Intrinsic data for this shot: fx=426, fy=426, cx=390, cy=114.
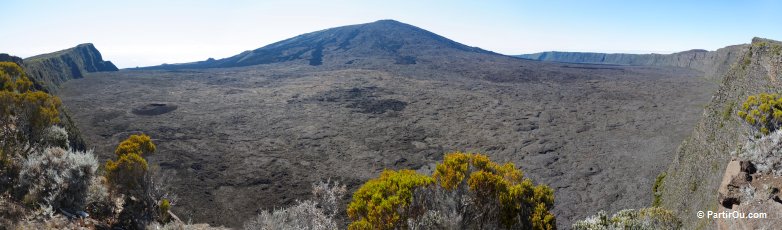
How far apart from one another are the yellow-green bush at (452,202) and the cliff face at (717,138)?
2.46 m

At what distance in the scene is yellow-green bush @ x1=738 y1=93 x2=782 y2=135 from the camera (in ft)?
19.8

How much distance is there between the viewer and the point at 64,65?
3753cm

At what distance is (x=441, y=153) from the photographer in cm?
1770

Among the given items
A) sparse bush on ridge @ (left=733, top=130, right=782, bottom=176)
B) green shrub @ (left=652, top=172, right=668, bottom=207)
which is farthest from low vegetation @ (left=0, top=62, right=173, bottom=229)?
green shrub @ (left=652, top=172, right=668, bottom=207)

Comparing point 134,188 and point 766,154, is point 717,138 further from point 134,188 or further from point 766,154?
point 134,188

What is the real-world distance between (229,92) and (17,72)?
2292 cm

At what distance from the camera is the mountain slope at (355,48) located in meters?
54.3

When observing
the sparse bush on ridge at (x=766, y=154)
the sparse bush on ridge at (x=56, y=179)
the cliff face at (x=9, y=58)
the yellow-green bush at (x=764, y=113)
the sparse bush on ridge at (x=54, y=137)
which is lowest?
the sparse bush on ridge at (x=56, y=179)

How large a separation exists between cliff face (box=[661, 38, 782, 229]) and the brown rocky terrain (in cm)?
306

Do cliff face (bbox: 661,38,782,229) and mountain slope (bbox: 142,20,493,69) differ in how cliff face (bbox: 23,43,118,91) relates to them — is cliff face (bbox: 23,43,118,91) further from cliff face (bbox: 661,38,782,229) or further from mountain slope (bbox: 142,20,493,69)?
cliff face (bbox: 661,38,782,229)

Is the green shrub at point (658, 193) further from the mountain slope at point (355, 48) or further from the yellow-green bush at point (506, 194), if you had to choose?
the mountain slope at point (355, 48)

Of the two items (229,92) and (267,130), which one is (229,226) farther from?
(229,92)

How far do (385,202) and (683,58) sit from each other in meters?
78.1

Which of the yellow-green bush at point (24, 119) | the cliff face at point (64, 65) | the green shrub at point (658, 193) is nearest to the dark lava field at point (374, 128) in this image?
the green shrub at point (658, 193)
